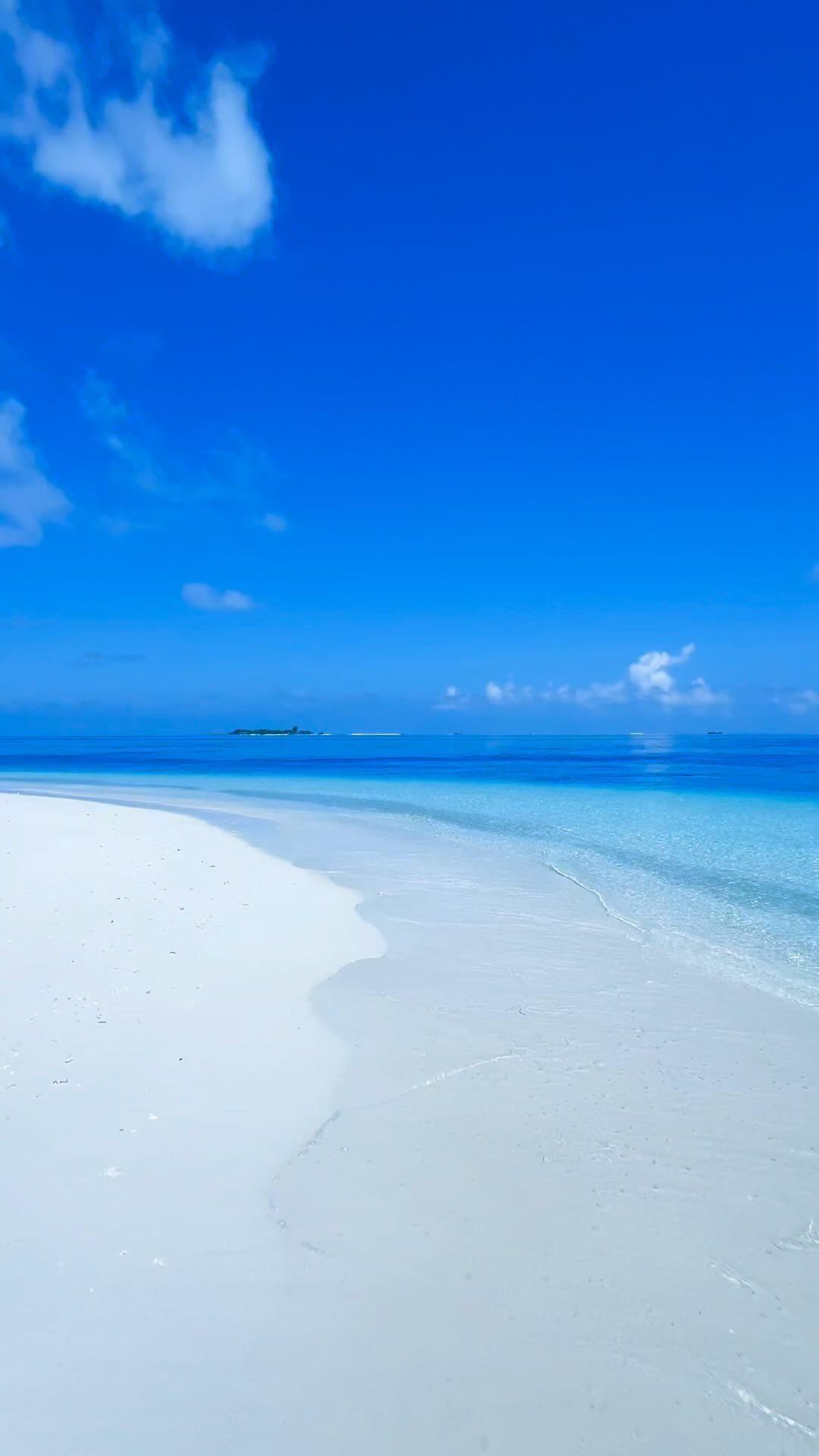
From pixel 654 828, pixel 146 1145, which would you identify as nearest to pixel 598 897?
pixel 146 1145

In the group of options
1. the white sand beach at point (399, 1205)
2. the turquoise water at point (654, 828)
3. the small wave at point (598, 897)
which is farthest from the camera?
the small wave at point (598, 897)

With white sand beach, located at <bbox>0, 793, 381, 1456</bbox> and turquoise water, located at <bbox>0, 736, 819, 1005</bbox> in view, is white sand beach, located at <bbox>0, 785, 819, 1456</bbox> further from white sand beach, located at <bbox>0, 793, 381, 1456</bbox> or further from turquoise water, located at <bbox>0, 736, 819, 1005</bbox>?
turquoise water, located at <bbox>0, 736, 819, 1005</bbox>

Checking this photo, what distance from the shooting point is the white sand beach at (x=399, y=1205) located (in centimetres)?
281

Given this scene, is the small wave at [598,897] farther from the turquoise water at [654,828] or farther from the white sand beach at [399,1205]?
the white sand beach at [399,1205]

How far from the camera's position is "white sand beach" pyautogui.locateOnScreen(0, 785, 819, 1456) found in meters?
2.81

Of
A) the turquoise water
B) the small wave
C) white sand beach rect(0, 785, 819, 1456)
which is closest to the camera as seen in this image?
white sand beach rect(0, 785, 819, 1456)

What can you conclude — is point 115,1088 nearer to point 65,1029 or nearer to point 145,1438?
point 65,1029

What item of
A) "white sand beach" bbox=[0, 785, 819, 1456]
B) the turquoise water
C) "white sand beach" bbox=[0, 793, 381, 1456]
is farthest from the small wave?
"white sand beach" bbox=[0, 793, 381, 1456]

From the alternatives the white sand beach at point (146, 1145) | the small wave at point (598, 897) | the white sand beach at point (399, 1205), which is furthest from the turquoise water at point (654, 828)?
the white sand beach at point (146, 1145)

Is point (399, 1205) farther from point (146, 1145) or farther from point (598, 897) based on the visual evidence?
point (598, 897)

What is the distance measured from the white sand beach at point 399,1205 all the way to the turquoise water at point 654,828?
2.15m

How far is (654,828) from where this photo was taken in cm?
2008

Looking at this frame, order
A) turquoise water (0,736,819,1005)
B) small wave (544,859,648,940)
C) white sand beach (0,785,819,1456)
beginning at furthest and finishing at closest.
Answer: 1. small wave (544,859,648,940)
2. turquoise water (0,736,819,1005)
3. white sand beach (0,785,819,1456)

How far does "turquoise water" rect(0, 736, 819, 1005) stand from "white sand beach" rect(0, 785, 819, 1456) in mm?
2149
